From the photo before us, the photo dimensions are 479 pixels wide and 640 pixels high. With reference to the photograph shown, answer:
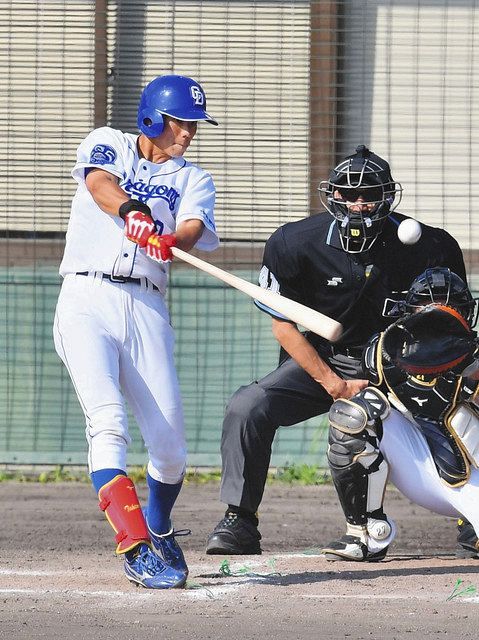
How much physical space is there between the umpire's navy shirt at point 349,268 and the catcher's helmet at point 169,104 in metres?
0.87

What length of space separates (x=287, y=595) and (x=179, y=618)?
0.50m

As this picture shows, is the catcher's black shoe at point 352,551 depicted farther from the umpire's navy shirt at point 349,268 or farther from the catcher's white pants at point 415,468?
the umpire's navy shirt at point 349,268

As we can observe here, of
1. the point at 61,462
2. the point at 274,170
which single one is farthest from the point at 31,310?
the point at 274,170

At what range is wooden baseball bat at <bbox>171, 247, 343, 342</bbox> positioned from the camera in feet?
15.2

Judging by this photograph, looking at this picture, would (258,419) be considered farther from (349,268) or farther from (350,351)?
(349,268)

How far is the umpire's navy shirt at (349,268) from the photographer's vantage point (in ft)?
17.5

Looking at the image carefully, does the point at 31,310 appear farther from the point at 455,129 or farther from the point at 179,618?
the point at 179,618

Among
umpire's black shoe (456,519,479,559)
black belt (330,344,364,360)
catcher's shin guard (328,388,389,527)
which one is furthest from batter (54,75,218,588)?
umpire's black shoe (456,519,479,559)

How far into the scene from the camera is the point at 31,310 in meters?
7.80

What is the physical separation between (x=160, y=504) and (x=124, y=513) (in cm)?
42

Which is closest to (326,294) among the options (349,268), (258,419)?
(349,268)

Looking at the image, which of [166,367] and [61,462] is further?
[61,462]

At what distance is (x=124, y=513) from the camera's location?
4.36m

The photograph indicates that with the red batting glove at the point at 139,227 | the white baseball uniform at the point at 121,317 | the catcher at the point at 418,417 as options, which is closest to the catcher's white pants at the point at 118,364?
the white baseball uniform at the point at 121,317
